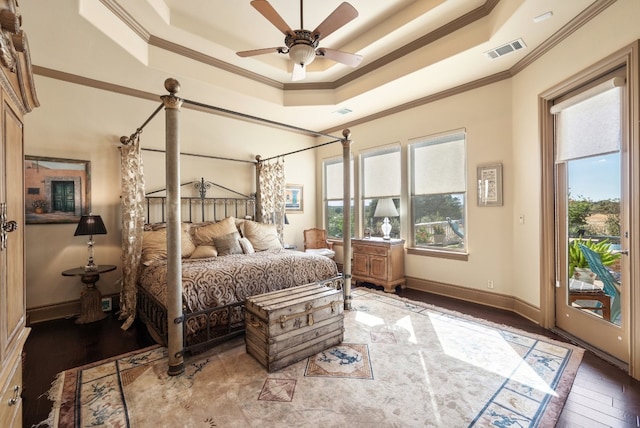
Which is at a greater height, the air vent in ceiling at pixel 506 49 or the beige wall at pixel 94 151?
the air vent in ceiling at pixel 506 49

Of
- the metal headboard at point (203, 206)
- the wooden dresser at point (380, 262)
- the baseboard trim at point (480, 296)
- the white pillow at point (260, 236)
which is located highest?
the metal headboard at point (203, 206)

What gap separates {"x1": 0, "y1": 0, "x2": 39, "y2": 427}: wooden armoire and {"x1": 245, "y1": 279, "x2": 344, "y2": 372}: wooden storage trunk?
55.4 inches

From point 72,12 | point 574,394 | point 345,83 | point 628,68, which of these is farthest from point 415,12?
point 574,394

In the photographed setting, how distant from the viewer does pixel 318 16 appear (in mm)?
3336

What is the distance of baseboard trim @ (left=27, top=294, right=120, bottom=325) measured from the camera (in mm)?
3400

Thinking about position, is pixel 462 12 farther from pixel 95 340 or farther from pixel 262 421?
pixel 95 340

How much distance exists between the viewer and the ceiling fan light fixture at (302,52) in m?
2.58

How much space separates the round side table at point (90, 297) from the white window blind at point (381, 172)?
→ 4.28 meters

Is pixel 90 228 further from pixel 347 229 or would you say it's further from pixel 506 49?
pixel 506 49

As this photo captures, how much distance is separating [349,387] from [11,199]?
223 cm

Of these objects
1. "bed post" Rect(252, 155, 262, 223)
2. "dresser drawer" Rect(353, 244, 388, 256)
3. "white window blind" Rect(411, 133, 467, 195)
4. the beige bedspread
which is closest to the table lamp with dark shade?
the beige bedspread

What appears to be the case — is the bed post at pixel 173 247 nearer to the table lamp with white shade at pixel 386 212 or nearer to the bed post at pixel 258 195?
the bed post at pixel 258 195

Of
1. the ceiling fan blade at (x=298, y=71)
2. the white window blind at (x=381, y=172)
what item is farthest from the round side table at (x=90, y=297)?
the white window blind at (x=381, y=172)

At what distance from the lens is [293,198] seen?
611cm
